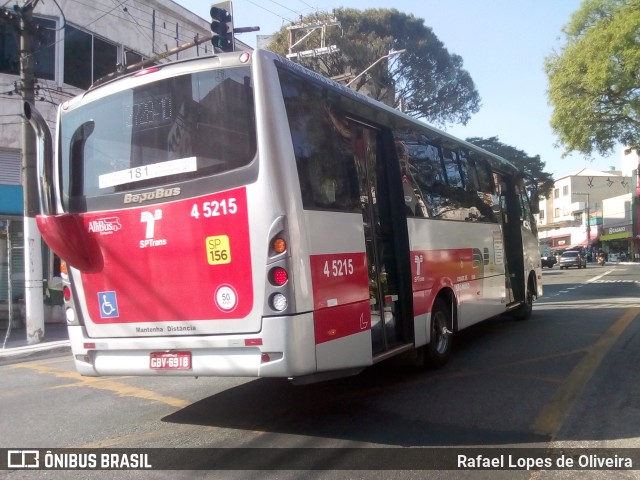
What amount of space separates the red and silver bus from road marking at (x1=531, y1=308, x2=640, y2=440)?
1546 mm

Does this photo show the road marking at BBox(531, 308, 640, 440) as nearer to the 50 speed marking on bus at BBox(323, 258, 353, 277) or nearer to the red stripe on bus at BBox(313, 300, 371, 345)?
the red stripe on bus at BBox(313, 300, 371, 345)

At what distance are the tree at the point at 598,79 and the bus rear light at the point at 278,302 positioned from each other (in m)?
19.7

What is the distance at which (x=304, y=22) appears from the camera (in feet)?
83.3

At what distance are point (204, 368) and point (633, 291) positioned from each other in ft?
58.4

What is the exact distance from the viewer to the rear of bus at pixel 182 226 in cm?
462

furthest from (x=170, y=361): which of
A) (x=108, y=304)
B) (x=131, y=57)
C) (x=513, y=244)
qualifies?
(x=131, y=57)

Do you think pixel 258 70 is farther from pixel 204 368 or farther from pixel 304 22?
pixel 304 22

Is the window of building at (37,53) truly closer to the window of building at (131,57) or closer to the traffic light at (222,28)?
the window of building at (131,57)

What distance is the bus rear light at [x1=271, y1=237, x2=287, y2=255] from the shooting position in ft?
15.0

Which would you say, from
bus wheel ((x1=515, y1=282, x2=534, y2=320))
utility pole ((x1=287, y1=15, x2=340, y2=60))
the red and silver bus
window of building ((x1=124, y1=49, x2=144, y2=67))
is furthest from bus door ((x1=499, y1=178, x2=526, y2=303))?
utility pole ((x1=287, y1=15, x2=340, y2=60))

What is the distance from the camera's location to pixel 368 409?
5.71 metres

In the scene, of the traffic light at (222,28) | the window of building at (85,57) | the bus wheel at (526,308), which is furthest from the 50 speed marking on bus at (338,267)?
the window of building at (85,57)

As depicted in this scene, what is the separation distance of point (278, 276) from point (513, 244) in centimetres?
808

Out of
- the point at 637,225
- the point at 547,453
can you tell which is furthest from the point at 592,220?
the point at 547,453
